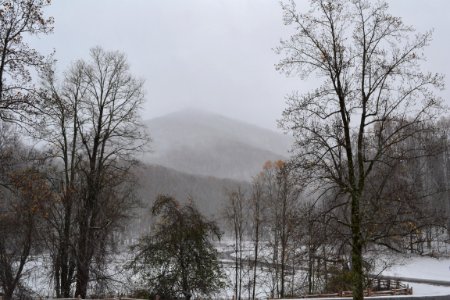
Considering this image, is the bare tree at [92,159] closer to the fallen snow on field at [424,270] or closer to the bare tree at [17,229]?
the bare tree at [17,229]

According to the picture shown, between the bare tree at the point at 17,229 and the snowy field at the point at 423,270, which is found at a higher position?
the bare tree at the point at 17,229

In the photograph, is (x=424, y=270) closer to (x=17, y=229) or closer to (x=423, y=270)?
(x=423, y=270)

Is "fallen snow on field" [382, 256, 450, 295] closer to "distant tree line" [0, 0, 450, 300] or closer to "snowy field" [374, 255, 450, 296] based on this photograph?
"snowy field" [374, 255, 450, 296]

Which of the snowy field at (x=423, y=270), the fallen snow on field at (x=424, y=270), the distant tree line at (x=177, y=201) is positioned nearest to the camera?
the distant tree line at (x=177, y=201)

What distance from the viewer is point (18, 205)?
2122cm

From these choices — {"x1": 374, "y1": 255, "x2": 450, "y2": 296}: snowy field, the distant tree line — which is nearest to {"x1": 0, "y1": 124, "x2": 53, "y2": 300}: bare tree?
the distant tree line

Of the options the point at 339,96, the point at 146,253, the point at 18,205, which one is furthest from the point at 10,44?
the point at 146,253

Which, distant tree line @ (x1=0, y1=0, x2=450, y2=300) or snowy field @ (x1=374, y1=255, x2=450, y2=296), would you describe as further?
snowy field @ (x1=374, y1=255, x2=450, y2=296)

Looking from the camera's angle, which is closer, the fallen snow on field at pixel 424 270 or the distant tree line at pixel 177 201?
the distant tree line at pixel 177 201

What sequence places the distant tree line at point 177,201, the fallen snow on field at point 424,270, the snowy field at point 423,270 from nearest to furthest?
1. the distant tree line at point 177,201
2. the snowy field at point 423,270
3. the fallen snow on field at point 424,270

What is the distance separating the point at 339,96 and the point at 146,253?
15.2 metres

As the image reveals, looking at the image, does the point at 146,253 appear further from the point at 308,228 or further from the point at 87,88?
the point at 308,228

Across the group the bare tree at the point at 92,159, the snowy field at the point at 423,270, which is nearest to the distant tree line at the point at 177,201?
the bare tree at the point at 92,159

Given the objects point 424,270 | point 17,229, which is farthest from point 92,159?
point 424,270
